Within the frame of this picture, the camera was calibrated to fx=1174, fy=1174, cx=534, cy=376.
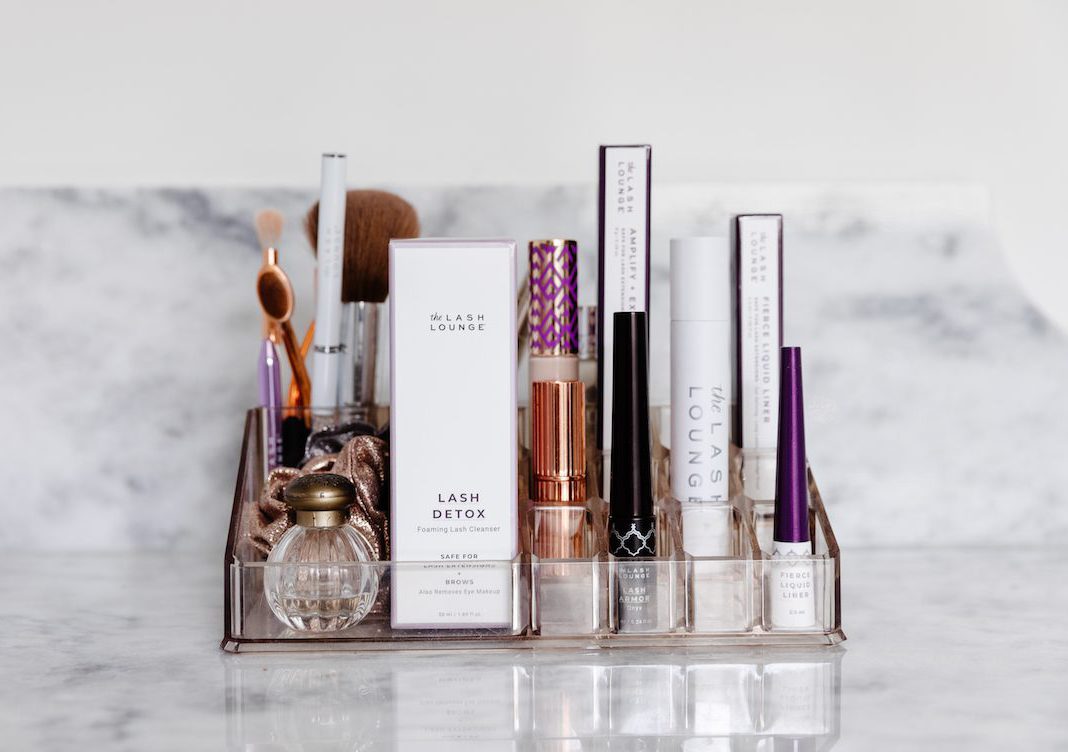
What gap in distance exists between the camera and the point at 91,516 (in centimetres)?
100

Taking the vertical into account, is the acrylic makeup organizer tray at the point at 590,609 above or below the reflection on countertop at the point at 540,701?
above

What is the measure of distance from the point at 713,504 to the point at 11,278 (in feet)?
2.07

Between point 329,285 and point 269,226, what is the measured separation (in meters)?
0.12

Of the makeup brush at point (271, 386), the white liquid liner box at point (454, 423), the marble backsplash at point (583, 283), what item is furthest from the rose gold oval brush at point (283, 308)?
the white liquid liner box at point (454, 423)

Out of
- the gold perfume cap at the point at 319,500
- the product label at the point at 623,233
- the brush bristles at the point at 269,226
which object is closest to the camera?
the gold perfume cap at the point at 319,500

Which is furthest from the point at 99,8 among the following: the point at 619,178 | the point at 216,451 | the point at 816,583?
the point at 816,583

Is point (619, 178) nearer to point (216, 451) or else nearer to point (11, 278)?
point (216, 451)

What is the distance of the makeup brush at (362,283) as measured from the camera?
859mm

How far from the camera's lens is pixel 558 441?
0.72m

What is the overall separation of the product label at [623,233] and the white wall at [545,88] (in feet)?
0.72

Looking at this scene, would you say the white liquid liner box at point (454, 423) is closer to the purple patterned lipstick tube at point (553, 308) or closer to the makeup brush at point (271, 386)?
the purple patterned lipstick tube at point (553, 308)

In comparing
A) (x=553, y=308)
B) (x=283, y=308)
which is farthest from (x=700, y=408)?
(x=283, y=308)

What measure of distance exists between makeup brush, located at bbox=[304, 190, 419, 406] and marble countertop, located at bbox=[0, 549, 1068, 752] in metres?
0.19

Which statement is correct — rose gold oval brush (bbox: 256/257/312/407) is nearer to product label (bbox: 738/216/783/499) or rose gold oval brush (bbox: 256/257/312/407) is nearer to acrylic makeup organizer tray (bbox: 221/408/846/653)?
acrylic makeup organizer tray (bbox: 221/408/846/653)
